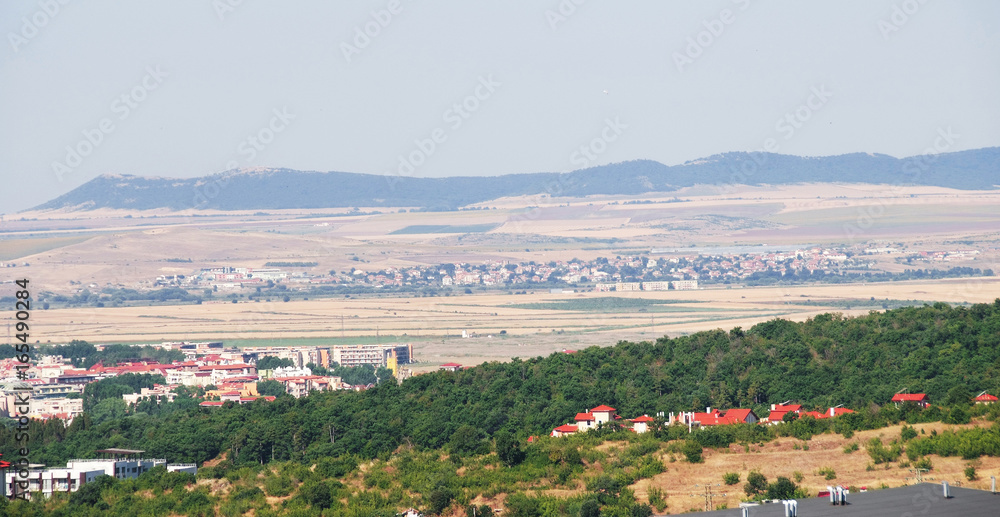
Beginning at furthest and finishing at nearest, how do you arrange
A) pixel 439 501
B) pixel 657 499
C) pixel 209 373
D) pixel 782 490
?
pixel 209 373 < pixel 439 501 < pixel 657 499 < pixel 782 490

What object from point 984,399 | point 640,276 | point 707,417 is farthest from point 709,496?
point 640,276

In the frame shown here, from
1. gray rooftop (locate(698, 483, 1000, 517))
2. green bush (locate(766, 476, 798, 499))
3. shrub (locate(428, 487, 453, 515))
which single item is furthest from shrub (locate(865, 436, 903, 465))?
shrub (locate(428, 487, 453, 515))

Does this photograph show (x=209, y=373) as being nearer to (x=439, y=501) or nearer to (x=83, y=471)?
(x=83, y=471)

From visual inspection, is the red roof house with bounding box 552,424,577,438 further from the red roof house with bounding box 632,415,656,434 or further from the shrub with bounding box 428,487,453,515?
the shrub with bounding box 428,487,453,515

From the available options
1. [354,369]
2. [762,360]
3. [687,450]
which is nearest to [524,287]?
[354,369]

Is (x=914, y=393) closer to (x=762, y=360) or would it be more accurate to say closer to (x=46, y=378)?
(x=762, y=360)
